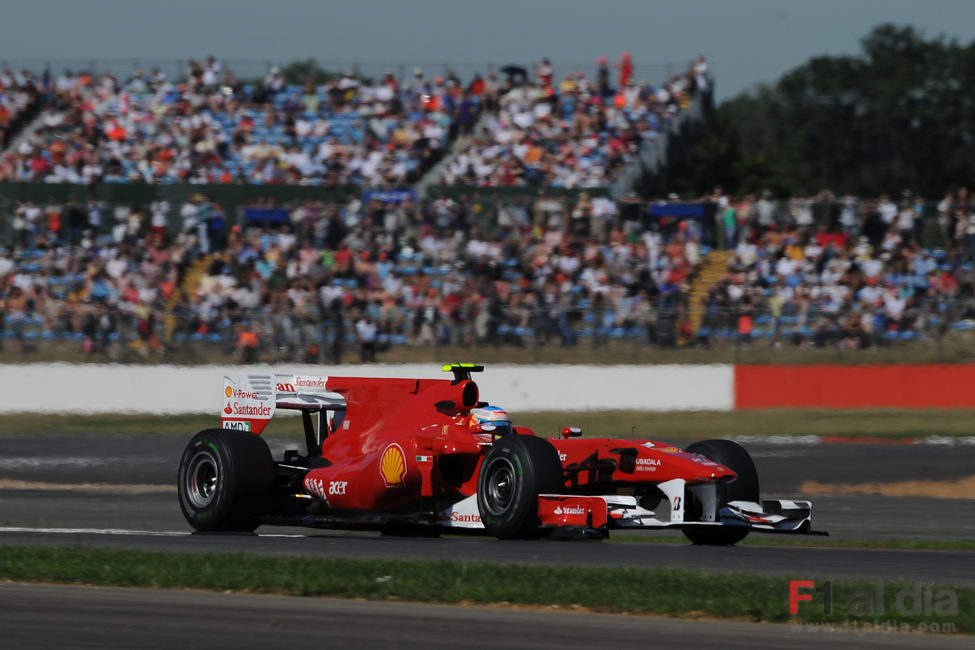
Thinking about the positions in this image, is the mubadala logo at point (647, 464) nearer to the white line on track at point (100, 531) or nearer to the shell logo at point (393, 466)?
the shell logo at point (393, 466)

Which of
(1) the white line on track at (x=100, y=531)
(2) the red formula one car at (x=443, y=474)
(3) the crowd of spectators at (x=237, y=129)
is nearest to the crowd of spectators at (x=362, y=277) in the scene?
(3) the crowd of spectators at (x=237, y=129)

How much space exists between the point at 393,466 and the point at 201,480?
1645 millimetres

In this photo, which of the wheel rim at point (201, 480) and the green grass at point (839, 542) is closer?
the green grass at point (839, 542)

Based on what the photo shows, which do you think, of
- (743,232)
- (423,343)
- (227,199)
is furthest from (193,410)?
(743,232)

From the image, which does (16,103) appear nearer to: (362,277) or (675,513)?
(362,277)

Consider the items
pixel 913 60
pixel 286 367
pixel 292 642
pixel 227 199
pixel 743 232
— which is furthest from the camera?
pixel 913 60

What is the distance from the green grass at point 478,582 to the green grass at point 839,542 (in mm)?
2559

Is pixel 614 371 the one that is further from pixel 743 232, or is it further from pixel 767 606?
pixel 767 606

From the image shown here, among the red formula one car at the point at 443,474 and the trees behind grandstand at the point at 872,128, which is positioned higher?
the trees behind grandstand at the point at 872,128

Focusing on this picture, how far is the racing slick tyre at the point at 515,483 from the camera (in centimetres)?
947

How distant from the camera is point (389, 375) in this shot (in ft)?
68.2

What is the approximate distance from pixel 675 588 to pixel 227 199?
18485 millimetres

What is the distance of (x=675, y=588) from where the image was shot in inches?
298

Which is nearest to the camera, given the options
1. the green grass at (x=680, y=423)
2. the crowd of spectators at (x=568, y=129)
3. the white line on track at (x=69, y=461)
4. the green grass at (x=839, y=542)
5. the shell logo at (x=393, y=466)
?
the shell logo at (x=393, y=466)
